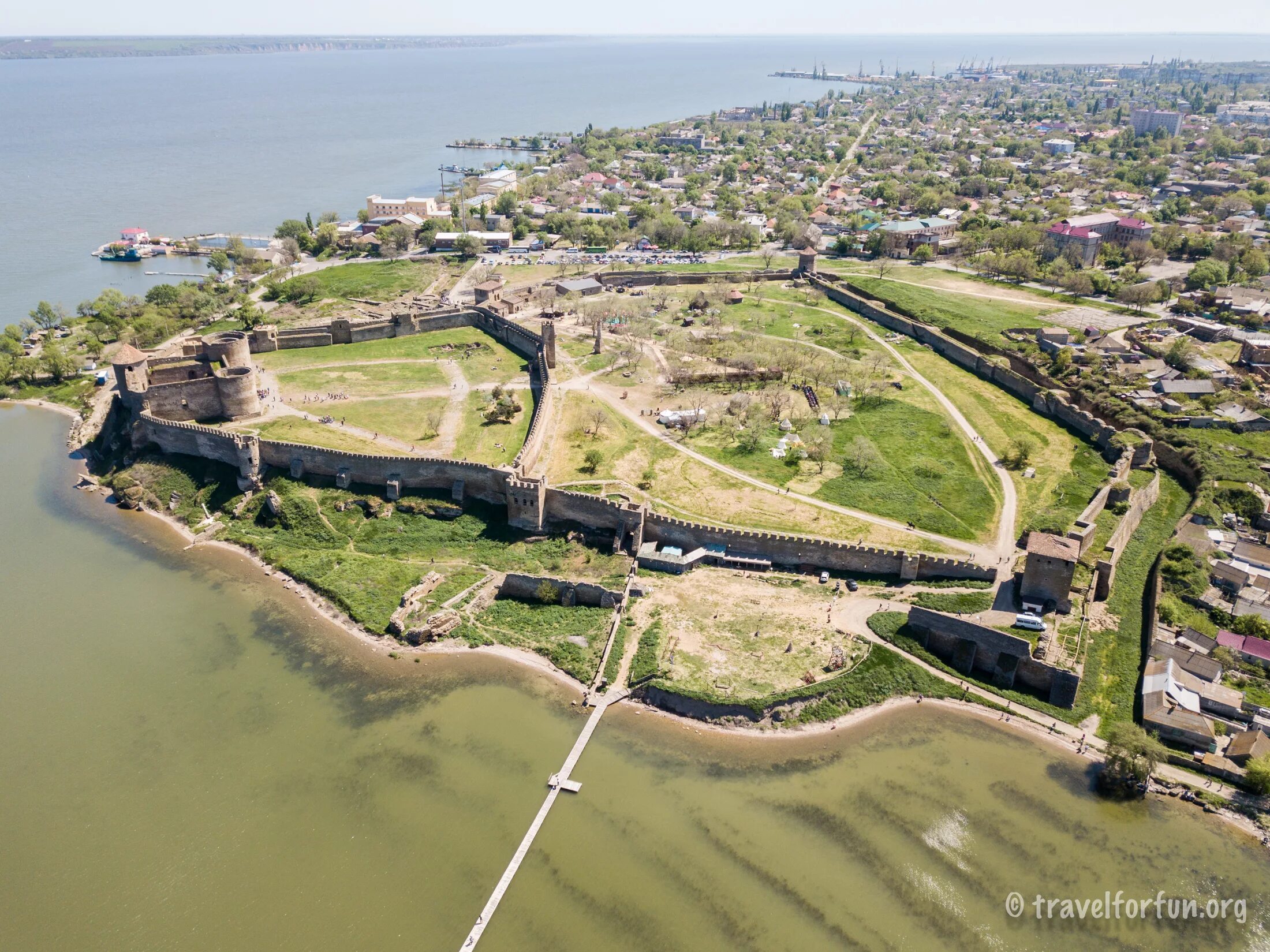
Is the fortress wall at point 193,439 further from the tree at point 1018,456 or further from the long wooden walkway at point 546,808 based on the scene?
the tree at point 1018,456

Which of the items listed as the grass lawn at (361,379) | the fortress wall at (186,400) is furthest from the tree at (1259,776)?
the fortress wall at (186,400)

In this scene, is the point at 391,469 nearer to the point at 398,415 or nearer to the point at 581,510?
the point at 398,415

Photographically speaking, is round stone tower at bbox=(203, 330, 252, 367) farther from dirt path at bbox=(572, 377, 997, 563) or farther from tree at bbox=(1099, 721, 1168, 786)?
tree at bbox=(1099, 721, 1168, 786)

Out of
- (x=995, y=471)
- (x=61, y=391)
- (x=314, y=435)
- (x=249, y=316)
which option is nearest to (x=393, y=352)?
(x=249, y=316)

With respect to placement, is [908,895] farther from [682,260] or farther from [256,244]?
[256,244]

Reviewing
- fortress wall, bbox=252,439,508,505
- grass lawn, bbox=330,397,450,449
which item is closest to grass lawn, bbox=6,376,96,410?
grass lawn, bbox=330,397,450,449
